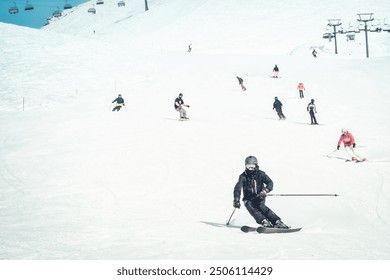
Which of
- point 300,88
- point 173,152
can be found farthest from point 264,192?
point 300,88

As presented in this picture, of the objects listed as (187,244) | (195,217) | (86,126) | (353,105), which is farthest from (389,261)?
(353,105)

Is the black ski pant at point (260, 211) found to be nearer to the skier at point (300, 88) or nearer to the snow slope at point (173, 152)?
the snow slope at point (173, 152)

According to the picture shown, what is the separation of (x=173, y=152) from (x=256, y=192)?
26.5ft

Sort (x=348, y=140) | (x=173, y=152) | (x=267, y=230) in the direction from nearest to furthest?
(x=267, y=230)
(x=348, y=140)
(x=173, y=152)

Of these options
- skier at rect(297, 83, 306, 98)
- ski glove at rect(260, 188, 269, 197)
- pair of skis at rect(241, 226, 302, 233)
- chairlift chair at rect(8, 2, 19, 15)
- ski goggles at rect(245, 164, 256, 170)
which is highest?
chairlift chair at rect(8, 2, 19, 15)

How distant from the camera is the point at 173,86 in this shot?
34156mm

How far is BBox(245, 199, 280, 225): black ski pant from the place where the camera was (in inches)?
290

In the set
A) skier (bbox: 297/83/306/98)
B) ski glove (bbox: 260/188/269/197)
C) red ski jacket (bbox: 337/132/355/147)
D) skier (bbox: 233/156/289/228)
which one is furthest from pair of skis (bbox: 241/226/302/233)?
skier (bbox: 297/83/306/98)

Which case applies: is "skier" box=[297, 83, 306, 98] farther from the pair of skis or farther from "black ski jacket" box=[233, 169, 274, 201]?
the pair of skis

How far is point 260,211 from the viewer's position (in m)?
7.46

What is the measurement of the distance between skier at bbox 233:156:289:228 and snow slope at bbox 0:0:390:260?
0.49m

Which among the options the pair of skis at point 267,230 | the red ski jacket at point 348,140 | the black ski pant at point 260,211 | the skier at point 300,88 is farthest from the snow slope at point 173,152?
the red ski jacket at point 348,140

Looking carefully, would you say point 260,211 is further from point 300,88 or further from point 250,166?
point 300,88

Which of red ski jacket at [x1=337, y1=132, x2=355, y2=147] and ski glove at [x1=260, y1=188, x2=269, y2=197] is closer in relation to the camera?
ski glove at [x1=260, y1=188, x2=269, y2=197]
